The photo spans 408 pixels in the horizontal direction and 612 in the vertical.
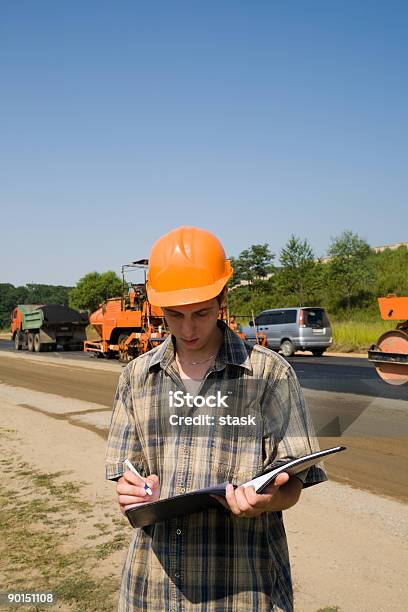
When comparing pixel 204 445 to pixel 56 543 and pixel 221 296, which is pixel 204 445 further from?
pixel 56 543

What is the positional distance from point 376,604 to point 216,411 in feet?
7.95

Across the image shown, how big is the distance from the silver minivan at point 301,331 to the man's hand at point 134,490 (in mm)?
19636

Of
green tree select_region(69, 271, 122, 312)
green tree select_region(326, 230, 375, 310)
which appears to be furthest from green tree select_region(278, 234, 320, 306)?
green tree select_region(69, 271, 122, 312)

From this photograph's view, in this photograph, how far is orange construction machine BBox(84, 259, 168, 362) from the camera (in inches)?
771

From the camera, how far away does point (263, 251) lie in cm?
4753

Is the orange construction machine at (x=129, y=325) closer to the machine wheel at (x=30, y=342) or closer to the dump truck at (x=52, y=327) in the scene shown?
the dump truck at (x=52, y=327)

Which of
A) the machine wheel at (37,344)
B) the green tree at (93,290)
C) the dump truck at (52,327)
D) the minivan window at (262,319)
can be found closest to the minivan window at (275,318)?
the minivan window at (262,319)

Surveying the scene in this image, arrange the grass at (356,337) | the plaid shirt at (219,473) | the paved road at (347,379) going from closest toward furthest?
the plaid shirt at (219,473) → the paved road at (347,379) → the grass at (356,337)

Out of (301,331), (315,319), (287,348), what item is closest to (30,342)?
(287,348)

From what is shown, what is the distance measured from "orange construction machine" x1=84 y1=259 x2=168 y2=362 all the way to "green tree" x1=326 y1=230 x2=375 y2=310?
20189 millimetres

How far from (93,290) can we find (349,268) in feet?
162

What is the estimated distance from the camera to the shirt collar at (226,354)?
1.83 m

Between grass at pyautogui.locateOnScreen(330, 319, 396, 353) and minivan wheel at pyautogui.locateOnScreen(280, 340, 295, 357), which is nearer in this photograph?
minivan wheel at pyautogui.locateOnScreen(280, 340, 295, 357)

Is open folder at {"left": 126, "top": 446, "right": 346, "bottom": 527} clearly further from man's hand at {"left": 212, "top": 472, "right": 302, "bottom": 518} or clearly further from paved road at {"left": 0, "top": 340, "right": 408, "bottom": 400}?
paved road at {"left": 0, "top": 340, "right": 408, "bottom": 400}
